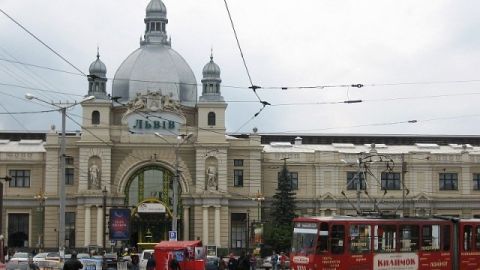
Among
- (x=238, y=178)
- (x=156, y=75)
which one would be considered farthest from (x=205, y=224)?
(x=156, y=75)

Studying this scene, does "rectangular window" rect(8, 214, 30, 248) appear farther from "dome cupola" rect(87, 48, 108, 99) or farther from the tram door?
the tram door

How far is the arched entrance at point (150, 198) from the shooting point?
82125 millimetres

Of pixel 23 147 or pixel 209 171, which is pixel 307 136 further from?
pixel 23 147

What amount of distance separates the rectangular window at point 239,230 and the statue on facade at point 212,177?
367cm

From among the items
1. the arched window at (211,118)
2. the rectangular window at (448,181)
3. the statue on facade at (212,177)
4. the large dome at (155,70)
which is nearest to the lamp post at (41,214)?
the large dome at (155,70)

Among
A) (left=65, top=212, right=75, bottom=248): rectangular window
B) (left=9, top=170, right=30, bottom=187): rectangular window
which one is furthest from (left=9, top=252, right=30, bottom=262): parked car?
(left=9, top=170, right=30, bottom=187): rectangular window

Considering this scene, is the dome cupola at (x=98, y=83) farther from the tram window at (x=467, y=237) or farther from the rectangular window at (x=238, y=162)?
the tram window at (x=467, y=237)

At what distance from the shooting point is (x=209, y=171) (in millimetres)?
81750

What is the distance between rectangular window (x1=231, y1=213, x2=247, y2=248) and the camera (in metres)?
83.9

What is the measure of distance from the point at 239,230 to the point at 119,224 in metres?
29.2

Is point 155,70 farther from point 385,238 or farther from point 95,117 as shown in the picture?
point 385,238

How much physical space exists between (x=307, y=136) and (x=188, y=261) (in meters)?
55.8

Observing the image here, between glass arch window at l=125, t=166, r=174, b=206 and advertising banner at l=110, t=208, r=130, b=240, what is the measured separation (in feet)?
84.7

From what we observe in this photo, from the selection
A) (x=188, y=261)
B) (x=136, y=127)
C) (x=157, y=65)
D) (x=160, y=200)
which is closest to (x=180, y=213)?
(x=160, y=200)
